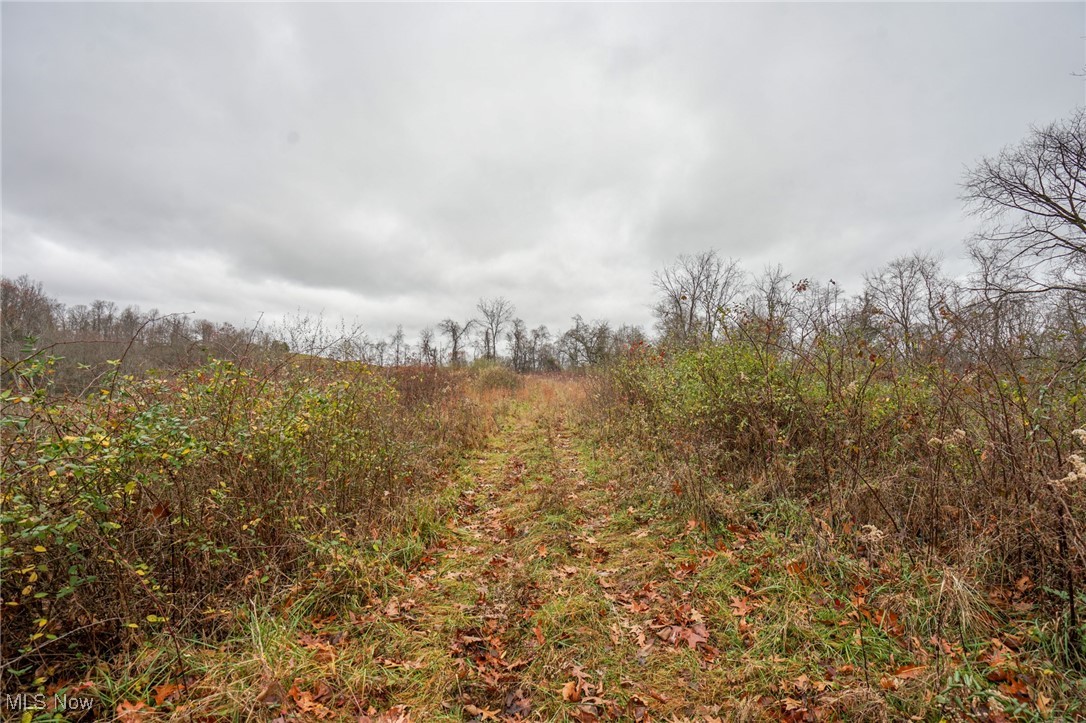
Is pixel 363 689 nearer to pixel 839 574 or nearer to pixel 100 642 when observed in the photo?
pixel 100 642

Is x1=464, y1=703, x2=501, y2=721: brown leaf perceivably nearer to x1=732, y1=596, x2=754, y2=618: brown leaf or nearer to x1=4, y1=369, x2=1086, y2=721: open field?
x1=4, y1=369, x2=1086, y2=721: open field

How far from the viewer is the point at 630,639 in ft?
9.68

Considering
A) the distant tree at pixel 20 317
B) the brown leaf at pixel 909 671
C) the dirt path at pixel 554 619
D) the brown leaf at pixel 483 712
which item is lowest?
the brown leaf at pixel 483 712

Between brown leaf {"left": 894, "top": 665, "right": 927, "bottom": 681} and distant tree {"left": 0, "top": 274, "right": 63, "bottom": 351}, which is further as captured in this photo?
distant tree {"left": 0, "top": 274, "right": 63, "bottom": 351}

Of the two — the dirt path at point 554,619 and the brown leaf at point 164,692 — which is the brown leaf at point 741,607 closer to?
the dirt path at point 554,619

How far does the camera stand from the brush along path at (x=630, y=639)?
2.30 meters

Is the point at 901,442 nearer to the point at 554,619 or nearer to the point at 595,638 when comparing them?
the point at 595,638

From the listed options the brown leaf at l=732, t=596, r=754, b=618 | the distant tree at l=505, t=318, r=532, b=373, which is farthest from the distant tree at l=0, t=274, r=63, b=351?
the distant tree at l=505, t=318, r=532, b=373

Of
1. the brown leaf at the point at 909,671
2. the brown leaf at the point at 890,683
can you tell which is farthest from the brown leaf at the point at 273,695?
the brown leaf at the point at 909,671

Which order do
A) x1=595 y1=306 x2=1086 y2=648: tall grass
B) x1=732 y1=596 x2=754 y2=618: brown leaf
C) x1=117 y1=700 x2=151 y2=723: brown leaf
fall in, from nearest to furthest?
x1=117 y1=700 x2=151 y2=723: brown leaf → x1=595 y1=306 x2=1086 y2=648: tall grass → x1=732 y1=596 x2=754 y2=618: brown leaf

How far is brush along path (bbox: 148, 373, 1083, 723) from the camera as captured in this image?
230 cm

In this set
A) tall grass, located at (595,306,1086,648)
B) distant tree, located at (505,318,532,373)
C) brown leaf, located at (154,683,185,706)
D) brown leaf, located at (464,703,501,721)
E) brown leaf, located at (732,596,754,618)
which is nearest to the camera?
brown leaf, located at (154,683,185,706)

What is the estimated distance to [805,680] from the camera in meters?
2.43

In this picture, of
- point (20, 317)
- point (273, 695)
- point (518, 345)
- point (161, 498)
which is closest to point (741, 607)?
point (273, 695)
